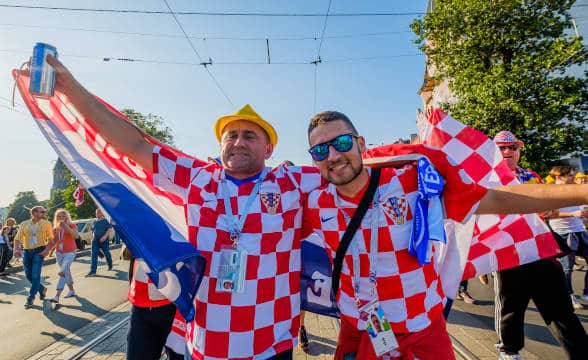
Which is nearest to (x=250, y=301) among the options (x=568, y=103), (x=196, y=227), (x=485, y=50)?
(x=196, y=227)

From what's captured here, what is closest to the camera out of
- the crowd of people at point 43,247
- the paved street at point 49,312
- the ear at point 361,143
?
the ear at point 361,143

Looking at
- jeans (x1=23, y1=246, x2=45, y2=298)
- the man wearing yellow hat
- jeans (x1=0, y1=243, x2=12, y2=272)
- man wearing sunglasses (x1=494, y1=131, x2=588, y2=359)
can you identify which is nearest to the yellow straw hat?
the man wearing yellow hat

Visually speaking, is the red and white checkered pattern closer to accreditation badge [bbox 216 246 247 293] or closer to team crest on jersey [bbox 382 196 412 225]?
team crest on jersey [bbox 382 196 412 225]

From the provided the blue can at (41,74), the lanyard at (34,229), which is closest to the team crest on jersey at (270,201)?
the blue can at (41,74)

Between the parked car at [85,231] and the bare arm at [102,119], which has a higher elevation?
the bare arm at [102,119]

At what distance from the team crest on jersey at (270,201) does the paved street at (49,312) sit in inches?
180

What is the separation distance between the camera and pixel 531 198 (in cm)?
161

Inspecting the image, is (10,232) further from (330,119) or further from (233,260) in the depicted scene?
(330,119)

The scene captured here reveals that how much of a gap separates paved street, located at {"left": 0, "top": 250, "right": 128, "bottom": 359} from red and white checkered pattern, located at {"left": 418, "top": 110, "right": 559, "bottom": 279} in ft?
18.3

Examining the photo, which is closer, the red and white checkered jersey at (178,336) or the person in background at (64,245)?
the red and white checkered jersey at (178,336)

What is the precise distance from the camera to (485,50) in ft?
43.0

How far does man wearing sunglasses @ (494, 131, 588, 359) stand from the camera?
2.57 metres

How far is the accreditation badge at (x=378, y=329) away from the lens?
5.12 ft

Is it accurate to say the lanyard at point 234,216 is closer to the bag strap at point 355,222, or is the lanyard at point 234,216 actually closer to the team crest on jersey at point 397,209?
the bag strap at point 355,222
